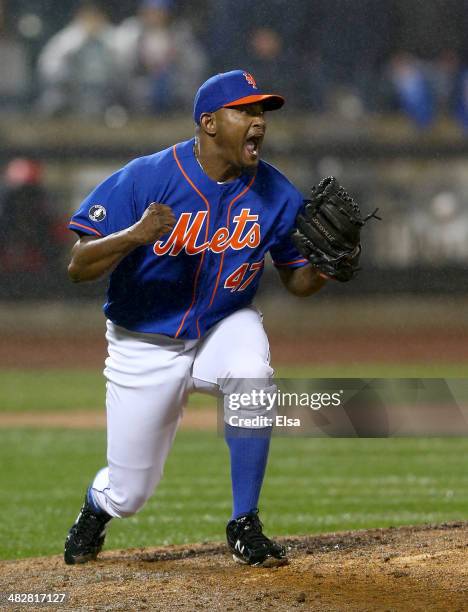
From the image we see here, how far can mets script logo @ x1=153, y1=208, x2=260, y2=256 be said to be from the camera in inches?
176

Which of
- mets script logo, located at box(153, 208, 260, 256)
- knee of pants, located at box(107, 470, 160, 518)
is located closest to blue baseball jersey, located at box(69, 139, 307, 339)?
mets script logo, located at box(153, 208, 260, 256)

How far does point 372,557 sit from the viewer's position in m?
4.44

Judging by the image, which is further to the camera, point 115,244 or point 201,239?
point 201,239

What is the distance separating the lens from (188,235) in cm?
447

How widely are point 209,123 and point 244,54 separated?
1329cm

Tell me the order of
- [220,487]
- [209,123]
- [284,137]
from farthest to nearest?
[284,137]
[220,487]
[209,123]

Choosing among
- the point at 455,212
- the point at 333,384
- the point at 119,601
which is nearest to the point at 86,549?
the point at 119,601

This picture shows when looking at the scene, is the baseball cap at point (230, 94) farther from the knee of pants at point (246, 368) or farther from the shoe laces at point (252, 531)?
the shoe laces at point (252, 531)

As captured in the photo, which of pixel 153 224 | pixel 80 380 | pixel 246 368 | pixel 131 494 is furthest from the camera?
pixel 80 380

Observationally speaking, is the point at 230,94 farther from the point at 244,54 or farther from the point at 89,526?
the point at 244,54

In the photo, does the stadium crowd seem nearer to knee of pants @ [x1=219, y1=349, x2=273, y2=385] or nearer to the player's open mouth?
the player's open mouth

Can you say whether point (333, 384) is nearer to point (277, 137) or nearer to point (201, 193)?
point (201, 193)

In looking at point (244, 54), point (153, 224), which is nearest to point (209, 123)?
point (153, 224)

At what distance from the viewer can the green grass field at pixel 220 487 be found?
610 cm
